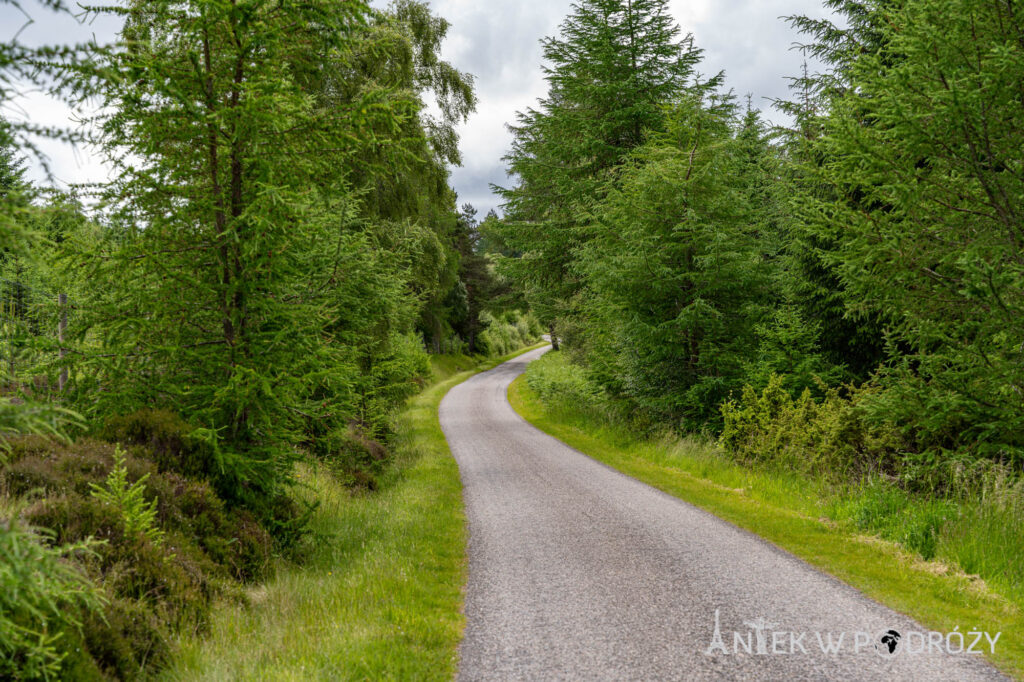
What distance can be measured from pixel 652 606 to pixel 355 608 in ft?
9.64

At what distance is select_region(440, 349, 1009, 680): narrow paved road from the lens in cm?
401

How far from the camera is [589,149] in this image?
1897 cm

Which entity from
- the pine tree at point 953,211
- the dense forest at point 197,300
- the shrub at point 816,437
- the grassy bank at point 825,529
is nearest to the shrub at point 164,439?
the dense forest at point 197,300

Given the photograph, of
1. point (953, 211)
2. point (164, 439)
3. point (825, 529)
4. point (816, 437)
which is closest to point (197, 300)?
point (164, 439)

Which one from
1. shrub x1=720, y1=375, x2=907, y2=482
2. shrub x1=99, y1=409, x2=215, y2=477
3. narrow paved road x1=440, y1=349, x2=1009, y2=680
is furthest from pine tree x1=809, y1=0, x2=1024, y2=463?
shrub x1=99, y1=409, x2=215, y2=477

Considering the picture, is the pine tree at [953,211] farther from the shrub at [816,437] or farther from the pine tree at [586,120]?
the pine tree at [586,120]

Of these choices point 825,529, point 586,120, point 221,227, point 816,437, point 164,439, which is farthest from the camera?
point 586,120

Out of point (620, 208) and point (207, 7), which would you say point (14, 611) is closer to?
point (207, 7)

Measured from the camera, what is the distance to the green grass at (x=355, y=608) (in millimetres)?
3980

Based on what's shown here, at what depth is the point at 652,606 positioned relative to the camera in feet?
16.6

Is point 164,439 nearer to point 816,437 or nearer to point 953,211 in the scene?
point 953,211

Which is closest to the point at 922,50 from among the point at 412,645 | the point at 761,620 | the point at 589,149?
the point at 761,620

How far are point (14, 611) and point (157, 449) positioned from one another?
2.59 metres

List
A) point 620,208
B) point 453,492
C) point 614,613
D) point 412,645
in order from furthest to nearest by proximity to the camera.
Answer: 1. point 620,208
2. point 453,492
3. point 614,613
4. point 412,645
